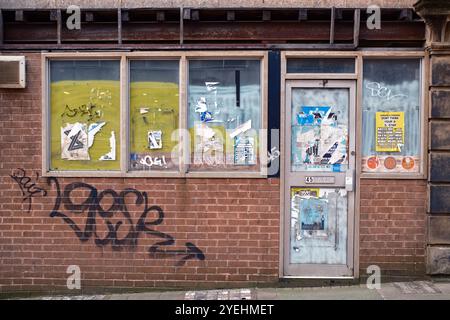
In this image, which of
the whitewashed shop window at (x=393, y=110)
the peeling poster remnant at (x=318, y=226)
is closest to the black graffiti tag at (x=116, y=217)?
the peeling poster remnant at (x=318, y=226)

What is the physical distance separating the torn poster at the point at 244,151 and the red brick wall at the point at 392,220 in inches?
56.1

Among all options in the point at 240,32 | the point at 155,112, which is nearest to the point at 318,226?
the point at 155,112

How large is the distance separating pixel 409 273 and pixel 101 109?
440 cm

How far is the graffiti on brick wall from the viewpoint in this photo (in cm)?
757

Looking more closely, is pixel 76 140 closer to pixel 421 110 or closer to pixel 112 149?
pixel 112 149

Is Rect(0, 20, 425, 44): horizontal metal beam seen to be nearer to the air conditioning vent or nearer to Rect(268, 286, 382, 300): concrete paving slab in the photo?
the air conditioning vent

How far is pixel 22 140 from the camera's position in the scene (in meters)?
7.60

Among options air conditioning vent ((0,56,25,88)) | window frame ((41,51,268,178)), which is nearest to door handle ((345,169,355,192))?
window frame ((41,51,268,178))

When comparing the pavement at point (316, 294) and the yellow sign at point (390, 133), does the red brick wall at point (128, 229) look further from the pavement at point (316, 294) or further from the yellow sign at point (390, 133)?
the yellow sign at point (390, 133)

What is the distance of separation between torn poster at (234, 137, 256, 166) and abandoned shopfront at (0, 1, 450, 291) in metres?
0.02

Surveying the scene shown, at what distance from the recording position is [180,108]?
755cm

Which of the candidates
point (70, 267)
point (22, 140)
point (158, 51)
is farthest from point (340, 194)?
point (22, 140)

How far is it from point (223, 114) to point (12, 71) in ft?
8.81

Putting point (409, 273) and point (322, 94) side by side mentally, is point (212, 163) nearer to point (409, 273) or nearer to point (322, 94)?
point (322, 94)
